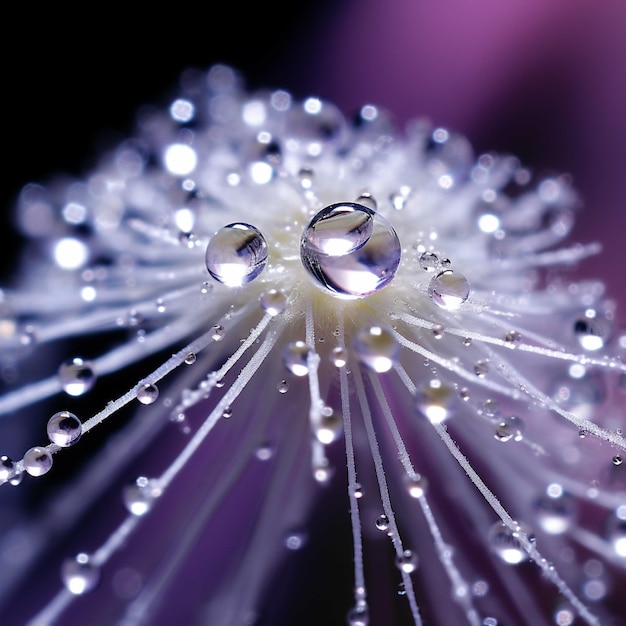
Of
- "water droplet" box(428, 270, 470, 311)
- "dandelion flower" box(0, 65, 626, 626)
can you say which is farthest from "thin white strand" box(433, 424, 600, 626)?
"water droplet" box(428, 270, 470, 311)

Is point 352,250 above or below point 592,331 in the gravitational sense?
below

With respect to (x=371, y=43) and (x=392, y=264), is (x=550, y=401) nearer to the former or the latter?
(x=392, y=264)

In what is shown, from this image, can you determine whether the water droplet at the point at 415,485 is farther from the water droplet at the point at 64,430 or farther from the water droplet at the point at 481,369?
the water droplet at the point at 64,430

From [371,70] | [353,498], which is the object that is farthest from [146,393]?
[371,70]

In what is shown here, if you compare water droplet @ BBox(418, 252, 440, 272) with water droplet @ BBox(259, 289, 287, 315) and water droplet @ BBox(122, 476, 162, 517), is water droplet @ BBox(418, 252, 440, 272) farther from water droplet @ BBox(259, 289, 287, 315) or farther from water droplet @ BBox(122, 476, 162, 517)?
water droplet @ BBox(122, 476, 162, 517)

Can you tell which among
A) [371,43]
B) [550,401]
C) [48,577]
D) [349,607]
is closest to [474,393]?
[550,401]

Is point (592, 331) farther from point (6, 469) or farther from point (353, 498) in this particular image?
point (6, 469)
